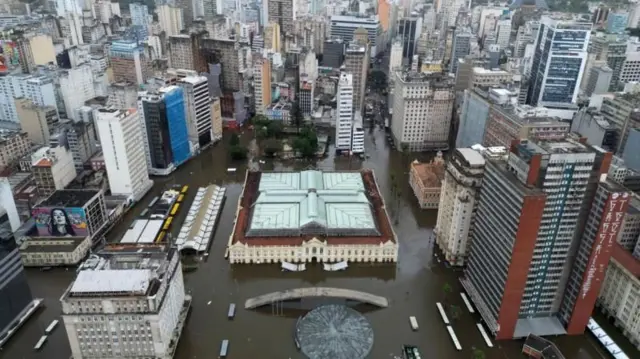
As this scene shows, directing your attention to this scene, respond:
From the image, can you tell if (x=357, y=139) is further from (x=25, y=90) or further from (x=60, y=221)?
(x=25, y=90)

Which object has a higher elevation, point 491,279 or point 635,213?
point 635,213

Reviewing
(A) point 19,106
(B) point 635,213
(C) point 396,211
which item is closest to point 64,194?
(A) point 19,106

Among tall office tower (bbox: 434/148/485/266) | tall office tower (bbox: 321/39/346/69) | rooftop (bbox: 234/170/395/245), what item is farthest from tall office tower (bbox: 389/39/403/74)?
tall office tower (bbox: 434/148/485/266)

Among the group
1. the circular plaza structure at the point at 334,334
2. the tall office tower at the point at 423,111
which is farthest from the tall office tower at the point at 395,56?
the circular plaza structure at the point at 334,334

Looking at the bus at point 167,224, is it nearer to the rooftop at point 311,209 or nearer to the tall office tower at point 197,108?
the rooftop at point 311,209

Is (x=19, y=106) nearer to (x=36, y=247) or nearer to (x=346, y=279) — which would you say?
(x=36, y=247)

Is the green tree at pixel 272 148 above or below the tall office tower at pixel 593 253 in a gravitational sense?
below
